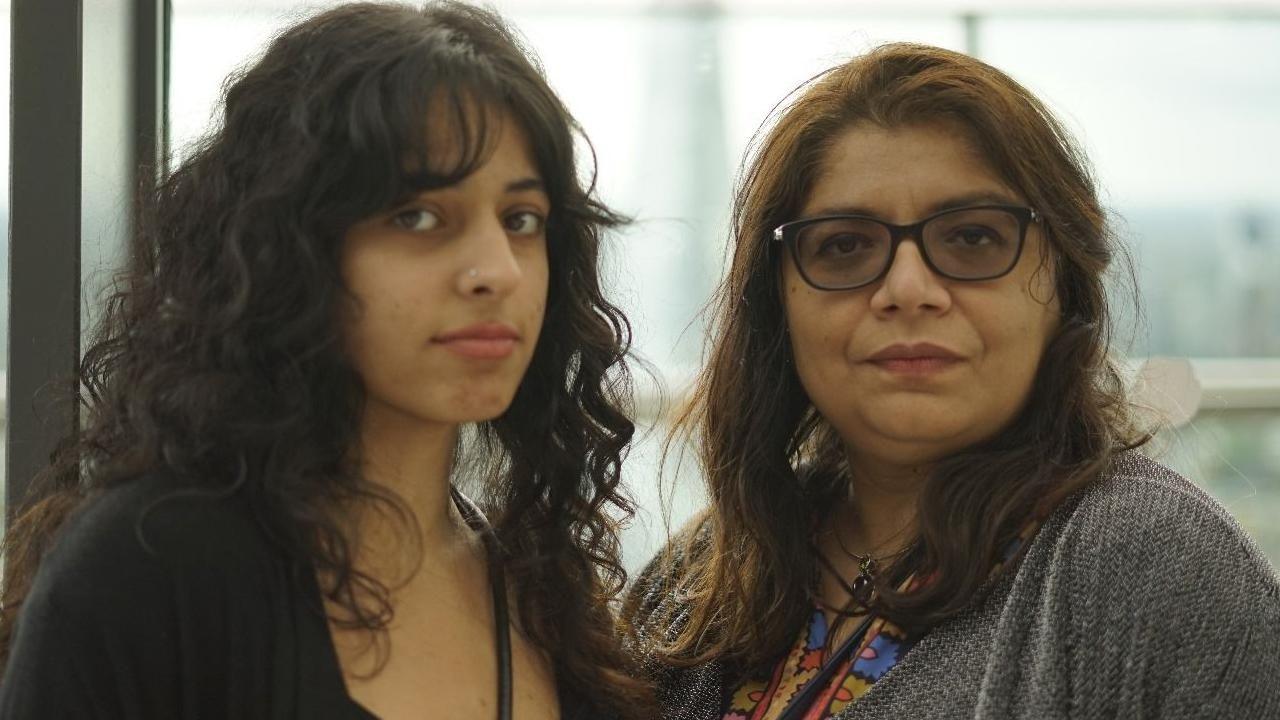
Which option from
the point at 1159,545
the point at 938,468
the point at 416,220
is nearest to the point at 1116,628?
the point at 1159,545

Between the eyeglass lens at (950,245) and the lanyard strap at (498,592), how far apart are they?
19.9 inches

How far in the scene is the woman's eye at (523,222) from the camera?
142 cm

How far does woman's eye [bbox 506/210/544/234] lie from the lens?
1.42 meters

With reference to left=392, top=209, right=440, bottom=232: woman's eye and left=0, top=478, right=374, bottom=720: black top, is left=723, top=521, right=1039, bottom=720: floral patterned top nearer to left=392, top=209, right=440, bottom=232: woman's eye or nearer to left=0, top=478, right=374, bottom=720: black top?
left=0, top=478, right=374, bottom=720: black top

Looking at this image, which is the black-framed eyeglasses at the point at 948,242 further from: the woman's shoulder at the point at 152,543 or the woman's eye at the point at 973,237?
the woman's shoulder at the point at 152,543

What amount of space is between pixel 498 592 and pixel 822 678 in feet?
1.27

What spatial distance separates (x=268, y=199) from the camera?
130 centimetres

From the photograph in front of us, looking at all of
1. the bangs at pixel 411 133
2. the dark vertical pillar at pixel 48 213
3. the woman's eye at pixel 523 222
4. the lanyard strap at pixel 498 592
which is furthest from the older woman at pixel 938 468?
the dark vertical pillar at pixel 48 213

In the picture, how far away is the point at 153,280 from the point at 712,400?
31.7 inches

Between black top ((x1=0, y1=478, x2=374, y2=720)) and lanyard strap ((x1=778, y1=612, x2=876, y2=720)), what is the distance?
53 cm

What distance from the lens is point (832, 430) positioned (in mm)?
1983

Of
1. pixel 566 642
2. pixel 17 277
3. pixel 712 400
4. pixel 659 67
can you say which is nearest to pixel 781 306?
pixel 712 400

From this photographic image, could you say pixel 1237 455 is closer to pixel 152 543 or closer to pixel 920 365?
pixel 920 365

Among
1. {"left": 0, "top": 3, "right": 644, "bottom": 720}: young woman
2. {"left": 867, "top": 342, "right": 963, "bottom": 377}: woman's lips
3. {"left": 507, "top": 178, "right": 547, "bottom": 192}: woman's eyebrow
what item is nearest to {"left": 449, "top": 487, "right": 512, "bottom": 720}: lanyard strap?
{"left": 0, "top": 3, "right": 644, "bottom": 720}: young woman
